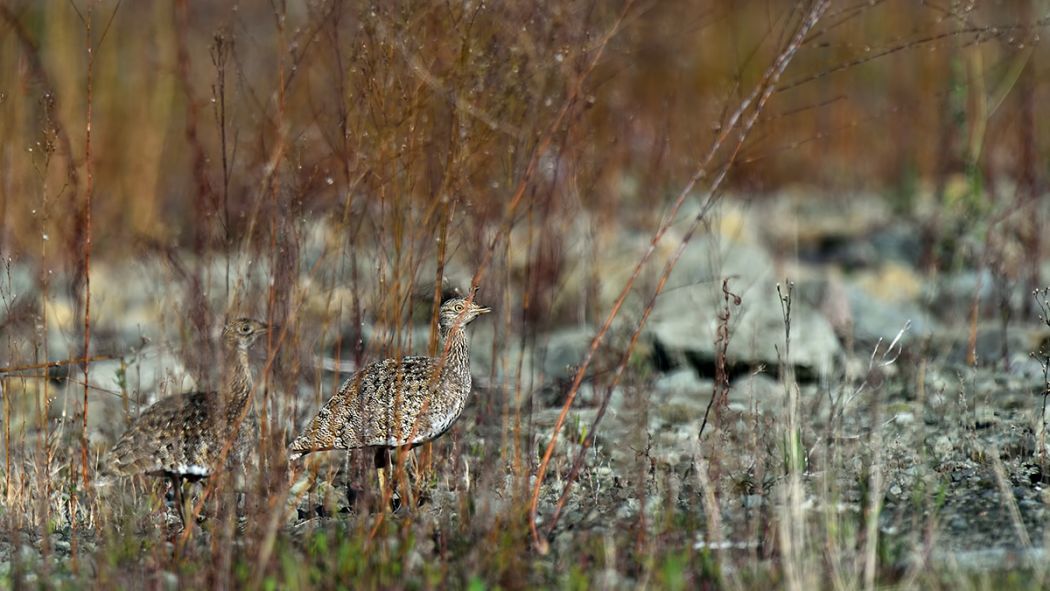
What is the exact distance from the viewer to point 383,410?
5.64m

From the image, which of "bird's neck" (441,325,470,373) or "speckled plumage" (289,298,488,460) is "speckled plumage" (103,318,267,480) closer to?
"speckled plumage" (289,298,488,460)

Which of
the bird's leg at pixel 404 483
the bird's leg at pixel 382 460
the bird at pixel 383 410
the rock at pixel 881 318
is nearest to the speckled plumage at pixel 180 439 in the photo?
the bird at pixel 383 410

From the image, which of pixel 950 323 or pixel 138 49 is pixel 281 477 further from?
pixel 138 49

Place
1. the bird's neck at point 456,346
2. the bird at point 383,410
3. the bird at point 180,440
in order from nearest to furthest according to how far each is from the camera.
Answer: the bird at point 383,410, the bird at point 180,440, the bird's neck at point 456,346

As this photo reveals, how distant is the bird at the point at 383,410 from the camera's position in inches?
220

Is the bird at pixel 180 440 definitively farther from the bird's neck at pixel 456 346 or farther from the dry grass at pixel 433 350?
the bird's neck at pixel 456 346

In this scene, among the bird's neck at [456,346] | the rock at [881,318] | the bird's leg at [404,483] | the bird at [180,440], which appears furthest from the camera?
the rock at [881,318]

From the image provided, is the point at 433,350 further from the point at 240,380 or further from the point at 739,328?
the point at 739,328

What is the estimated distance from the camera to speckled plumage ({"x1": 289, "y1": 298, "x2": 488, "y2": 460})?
559cm

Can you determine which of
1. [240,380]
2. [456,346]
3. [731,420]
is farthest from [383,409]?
[731,420]

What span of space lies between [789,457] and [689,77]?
9752mm

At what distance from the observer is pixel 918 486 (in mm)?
5297

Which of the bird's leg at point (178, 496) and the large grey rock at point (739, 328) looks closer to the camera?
the bird's leg at point (178, 496)

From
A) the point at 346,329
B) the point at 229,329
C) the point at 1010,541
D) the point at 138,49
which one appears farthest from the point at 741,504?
the point at 138,49
